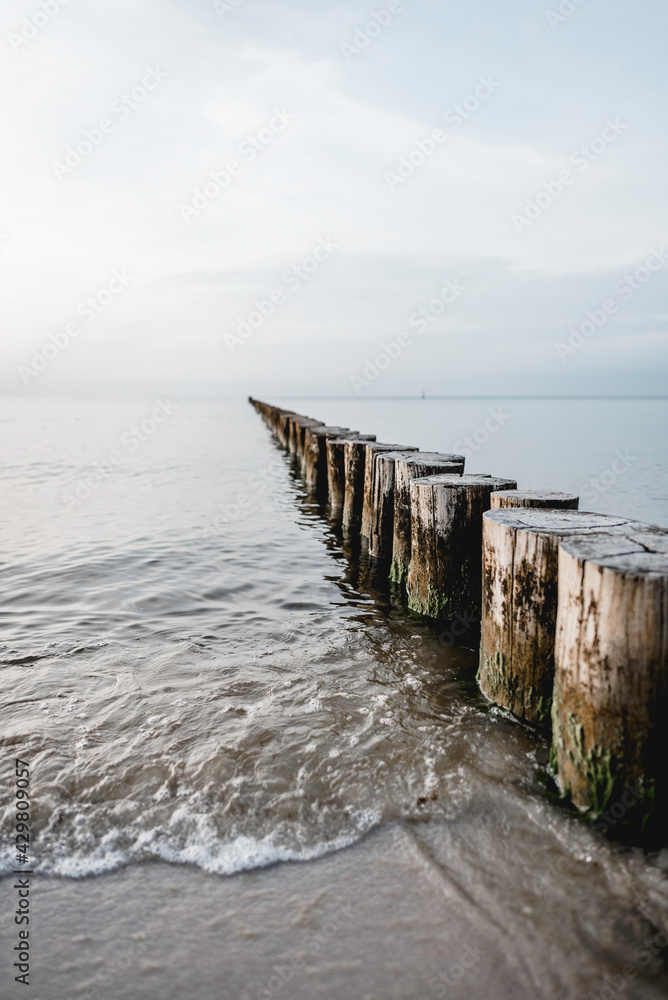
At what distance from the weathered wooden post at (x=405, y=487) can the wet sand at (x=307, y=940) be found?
11.5 feet

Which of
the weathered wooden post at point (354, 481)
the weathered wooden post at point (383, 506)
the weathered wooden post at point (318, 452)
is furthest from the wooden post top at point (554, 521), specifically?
the weathered wooden post at point (318, 452)

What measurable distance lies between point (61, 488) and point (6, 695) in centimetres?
1066

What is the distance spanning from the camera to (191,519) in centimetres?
998

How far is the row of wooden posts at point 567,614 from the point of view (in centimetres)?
224

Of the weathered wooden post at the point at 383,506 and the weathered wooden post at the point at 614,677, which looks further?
the weathered wooden post at the point at 383,506

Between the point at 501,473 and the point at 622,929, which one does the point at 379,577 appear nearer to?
the point at 622,929

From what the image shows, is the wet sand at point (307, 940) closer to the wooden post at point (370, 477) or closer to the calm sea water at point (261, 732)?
the calm sea water at point (261, 732)

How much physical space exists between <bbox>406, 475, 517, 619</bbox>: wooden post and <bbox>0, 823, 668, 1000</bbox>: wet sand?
2.42m

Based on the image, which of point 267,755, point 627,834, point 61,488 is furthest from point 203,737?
point 61,488

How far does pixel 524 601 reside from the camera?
10.2 ft

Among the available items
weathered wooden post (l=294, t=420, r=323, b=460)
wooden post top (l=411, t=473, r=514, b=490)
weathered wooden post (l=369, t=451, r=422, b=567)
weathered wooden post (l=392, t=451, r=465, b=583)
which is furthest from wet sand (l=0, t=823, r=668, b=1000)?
weathered wooden post (l=294, t=420, r=323, b=460)

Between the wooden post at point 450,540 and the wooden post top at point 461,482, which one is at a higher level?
the wooden post top at point 461,482

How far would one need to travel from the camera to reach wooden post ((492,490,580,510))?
3701mm

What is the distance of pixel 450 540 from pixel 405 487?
1.20 meters
